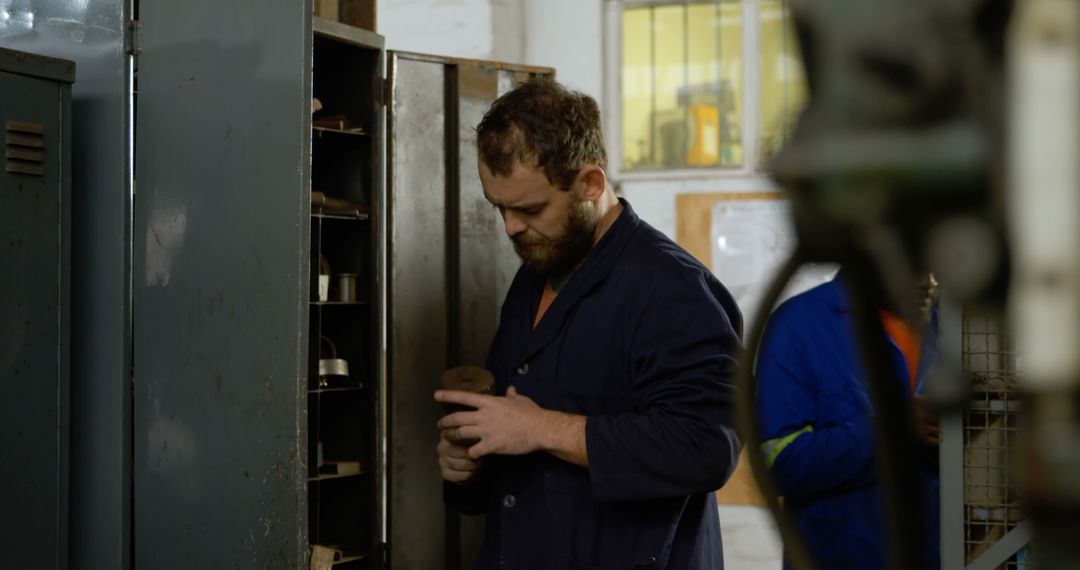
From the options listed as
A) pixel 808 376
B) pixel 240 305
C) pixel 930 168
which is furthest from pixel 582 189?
pixel 930 168

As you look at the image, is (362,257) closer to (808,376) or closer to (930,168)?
(808,376)

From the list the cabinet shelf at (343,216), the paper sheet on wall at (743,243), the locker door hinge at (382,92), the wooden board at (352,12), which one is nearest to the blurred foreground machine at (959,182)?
the cabinet shelf at (343,216)

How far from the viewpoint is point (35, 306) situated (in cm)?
211

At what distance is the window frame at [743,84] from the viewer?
5562 millimetres

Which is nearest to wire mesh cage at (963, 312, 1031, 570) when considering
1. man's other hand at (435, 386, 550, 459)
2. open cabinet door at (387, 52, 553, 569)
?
man's other hand at (435, 386, 550, 459)

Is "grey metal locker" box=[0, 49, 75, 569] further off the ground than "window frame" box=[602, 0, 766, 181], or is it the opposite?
"window frame" box=[602, 0, 766, 181]

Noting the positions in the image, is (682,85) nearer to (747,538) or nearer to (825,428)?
(747,538)

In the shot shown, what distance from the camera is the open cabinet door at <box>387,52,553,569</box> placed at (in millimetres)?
2758

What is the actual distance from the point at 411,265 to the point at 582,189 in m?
0.88

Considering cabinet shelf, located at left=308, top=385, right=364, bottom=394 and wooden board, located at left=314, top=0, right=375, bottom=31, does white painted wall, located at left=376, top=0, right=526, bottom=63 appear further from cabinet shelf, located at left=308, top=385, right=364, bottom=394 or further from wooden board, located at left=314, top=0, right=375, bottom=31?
cabinet shelf, located at left=308, top=385, right=364, bottom=394

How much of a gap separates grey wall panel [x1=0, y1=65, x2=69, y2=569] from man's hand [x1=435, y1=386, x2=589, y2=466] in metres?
0.81

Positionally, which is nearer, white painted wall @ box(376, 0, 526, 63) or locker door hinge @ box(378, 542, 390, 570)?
locker door hinge @ box(378, 542, 390, 570)

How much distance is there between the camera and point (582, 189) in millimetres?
2012

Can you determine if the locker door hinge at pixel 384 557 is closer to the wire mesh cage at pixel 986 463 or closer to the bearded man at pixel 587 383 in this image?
the bearded man at pixel 587 383
